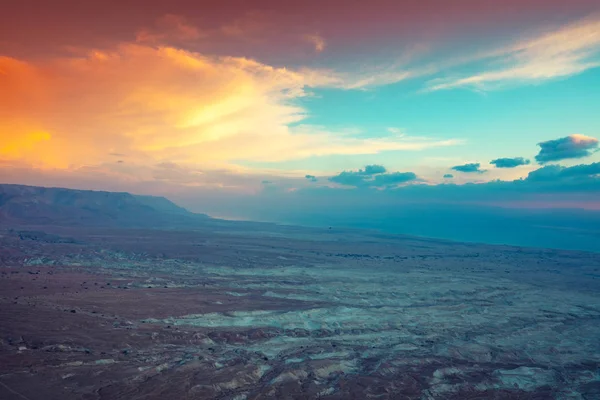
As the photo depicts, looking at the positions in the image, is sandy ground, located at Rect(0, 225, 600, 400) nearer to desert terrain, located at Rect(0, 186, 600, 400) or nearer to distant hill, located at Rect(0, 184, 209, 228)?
desert terrain, located at Rect(0, 186, 600, 400)

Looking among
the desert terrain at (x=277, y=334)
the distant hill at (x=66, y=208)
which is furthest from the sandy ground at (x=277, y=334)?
the distant hill at (x=66, y=208)

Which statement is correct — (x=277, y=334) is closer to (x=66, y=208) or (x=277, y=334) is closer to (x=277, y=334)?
(x=277, y=334)

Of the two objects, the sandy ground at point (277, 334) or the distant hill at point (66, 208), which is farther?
the distant hill at point (66, 208)

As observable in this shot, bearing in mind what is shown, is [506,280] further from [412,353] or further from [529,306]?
[412,353]

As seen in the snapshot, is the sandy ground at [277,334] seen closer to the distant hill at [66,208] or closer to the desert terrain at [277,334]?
the desert terrain at [277,334]

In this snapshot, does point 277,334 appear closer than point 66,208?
Yes

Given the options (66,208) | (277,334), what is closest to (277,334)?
(277,334)

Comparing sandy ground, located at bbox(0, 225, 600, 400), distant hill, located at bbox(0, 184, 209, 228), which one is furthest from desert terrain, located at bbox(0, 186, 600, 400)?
distant hill, located at bbox(0, 184, 209, 228)

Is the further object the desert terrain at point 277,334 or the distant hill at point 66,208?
the distant hill at point 66,208

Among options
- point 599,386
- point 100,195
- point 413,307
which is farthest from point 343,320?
point 100,195
